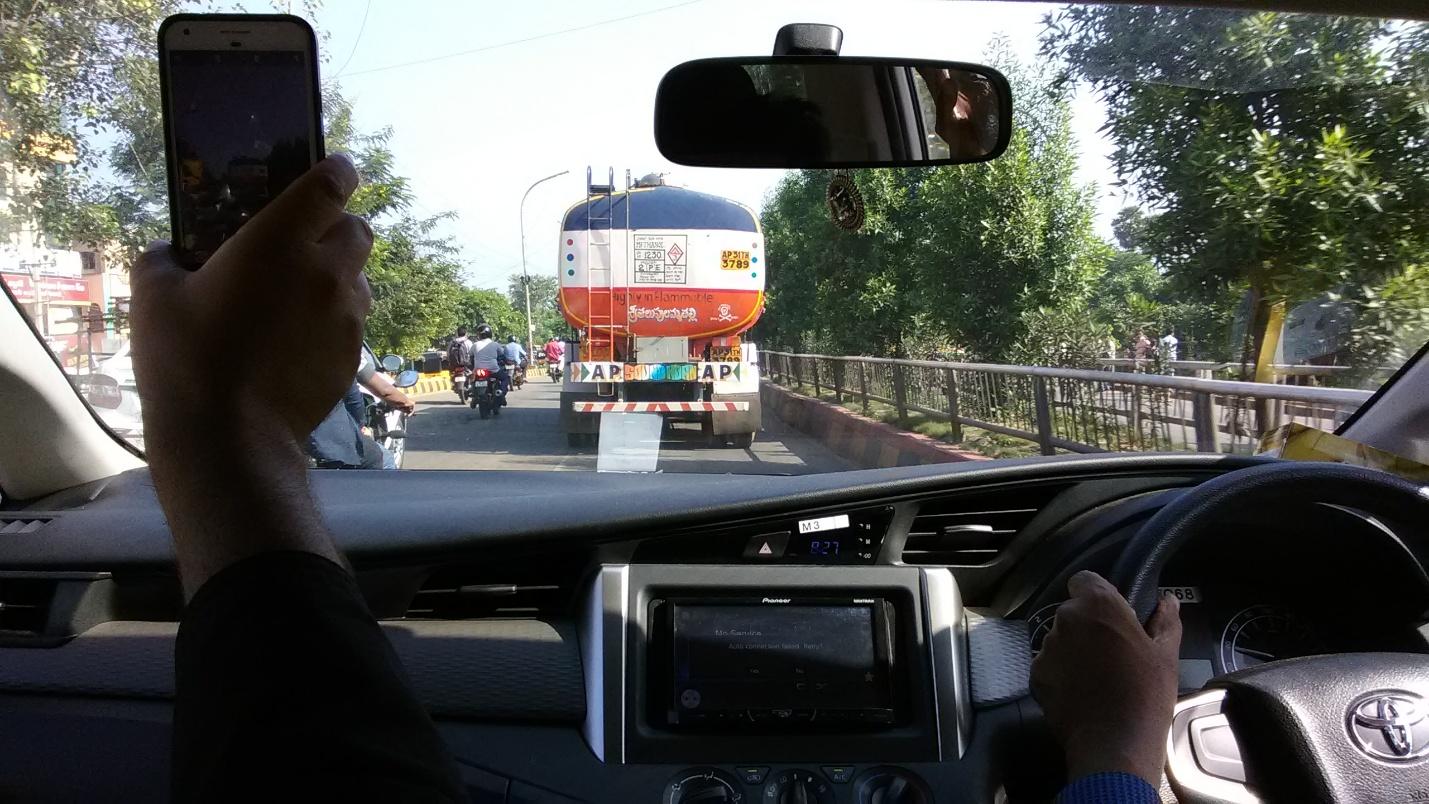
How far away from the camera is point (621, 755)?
7.76 ft

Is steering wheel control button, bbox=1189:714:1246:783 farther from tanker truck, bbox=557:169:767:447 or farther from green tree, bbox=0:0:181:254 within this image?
tanker truck, bbox=557:169:767:447

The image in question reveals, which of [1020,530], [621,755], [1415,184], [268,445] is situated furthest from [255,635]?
[1415,184]

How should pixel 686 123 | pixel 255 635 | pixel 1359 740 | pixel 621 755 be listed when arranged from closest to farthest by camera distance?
pixel 255 635 < pixel 1359 740 < pixel 621 755 < pixel 686 123

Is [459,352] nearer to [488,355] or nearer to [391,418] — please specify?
[488,355]

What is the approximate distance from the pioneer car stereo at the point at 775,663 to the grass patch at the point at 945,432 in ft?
6.22

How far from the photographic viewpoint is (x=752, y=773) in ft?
7.77

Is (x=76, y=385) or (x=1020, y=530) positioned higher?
(x=76, y=385)

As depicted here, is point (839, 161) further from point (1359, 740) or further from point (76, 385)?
point (76, 385)

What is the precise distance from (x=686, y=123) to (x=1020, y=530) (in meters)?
1.30

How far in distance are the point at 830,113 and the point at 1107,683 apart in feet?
4.66

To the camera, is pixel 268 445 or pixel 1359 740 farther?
pixel 1359 740

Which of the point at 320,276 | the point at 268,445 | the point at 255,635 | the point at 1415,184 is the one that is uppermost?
the point at 1415,184

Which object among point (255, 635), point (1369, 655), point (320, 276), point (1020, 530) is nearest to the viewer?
point (255, 635)

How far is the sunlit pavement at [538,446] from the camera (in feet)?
14.4
